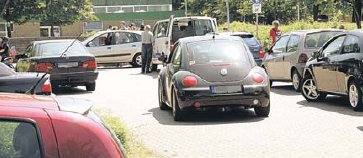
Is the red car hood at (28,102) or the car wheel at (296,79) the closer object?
the red car hood at (28,102)

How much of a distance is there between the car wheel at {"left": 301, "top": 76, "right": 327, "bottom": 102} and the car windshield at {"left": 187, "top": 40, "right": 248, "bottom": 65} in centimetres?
259

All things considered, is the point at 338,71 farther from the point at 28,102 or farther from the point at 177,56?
the point at 28,102

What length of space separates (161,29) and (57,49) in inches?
296

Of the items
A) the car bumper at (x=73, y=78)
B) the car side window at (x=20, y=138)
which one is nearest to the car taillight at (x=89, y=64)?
the car bumper at (x=73, y=78)

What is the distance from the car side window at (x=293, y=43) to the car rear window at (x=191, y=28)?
684 cm

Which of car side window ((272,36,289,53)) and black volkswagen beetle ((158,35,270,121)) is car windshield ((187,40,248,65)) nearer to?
black volkswagen beetle ((158,35,270,121))

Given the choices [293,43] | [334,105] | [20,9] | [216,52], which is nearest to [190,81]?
[216,52]

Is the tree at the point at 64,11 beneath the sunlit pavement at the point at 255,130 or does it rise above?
above

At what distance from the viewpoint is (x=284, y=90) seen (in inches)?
642

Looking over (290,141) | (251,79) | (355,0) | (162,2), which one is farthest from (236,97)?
(162,2)

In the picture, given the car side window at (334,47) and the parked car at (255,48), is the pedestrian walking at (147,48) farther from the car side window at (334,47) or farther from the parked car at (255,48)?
the car side window at (334,47)

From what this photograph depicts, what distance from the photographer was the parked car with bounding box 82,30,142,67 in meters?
27.5

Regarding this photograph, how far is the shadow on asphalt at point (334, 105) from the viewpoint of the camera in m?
11.5

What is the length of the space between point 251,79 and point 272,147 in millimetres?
2602
